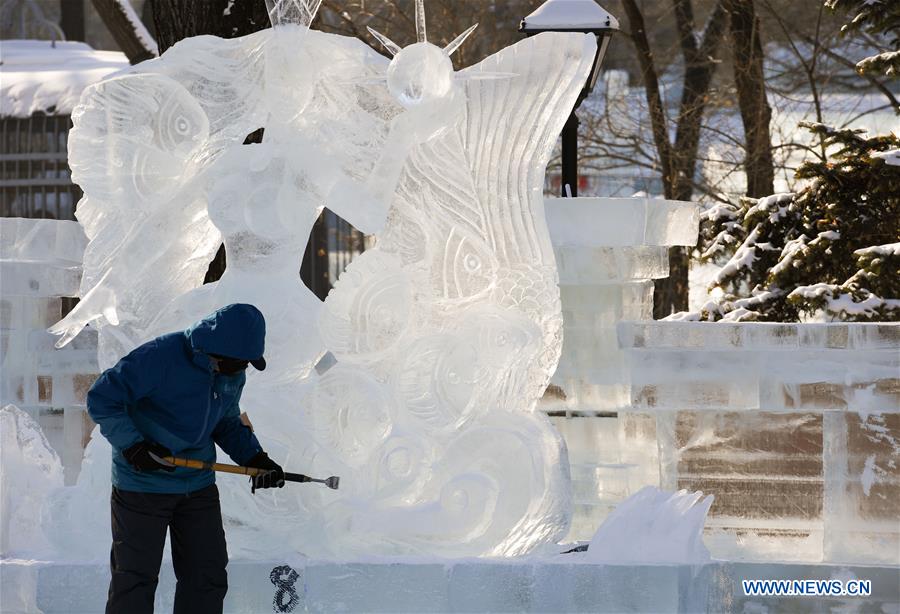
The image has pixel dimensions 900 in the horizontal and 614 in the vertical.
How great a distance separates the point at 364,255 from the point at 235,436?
1.18m

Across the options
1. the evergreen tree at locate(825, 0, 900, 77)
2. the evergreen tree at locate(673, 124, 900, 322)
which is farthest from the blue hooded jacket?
the evergreen tree at locate(825, 0, 900, 77)

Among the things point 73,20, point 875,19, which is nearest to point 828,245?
point 875,19

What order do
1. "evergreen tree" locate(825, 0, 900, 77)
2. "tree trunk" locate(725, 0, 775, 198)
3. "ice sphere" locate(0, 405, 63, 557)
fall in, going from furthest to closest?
"tree trunk" locate(725, 0, 775, 198), "evergreen tree" locate(825, 0, 900, 77), "ice sphere" locate(0, 405, 63, 557)

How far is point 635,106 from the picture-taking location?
1477 cm

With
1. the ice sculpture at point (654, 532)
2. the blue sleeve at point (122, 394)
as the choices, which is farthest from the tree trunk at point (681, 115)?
the blue sleeve at point (122, 394)

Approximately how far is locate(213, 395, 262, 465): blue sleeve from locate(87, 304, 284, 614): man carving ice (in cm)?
2

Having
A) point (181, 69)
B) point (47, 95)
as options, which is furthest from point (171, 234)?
point (47, 95)

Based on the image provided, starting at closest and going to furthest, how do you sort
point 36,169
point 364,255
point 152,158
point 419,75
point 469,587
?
point 469,587, point 419,75, point 364,255, point 152,158, point 36,169

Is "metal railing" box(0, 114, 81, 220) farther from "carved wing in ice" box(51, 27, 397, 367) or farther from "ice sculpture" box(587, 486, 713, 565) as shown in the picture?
"ice sculpture" box(587, 486, 713, 565)

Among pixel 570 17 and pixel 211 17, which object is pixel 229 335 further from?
pixel 211 17

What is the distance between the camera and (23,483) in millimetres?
5293

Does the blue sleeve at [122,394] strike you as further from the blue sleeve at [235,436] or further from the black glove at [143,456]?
the blue sleeve at [235,436]

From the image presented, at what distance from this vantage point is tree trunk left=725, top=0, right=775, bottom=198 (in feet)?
39.9

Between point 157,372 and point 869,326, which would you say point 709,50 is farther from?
point 157,372
